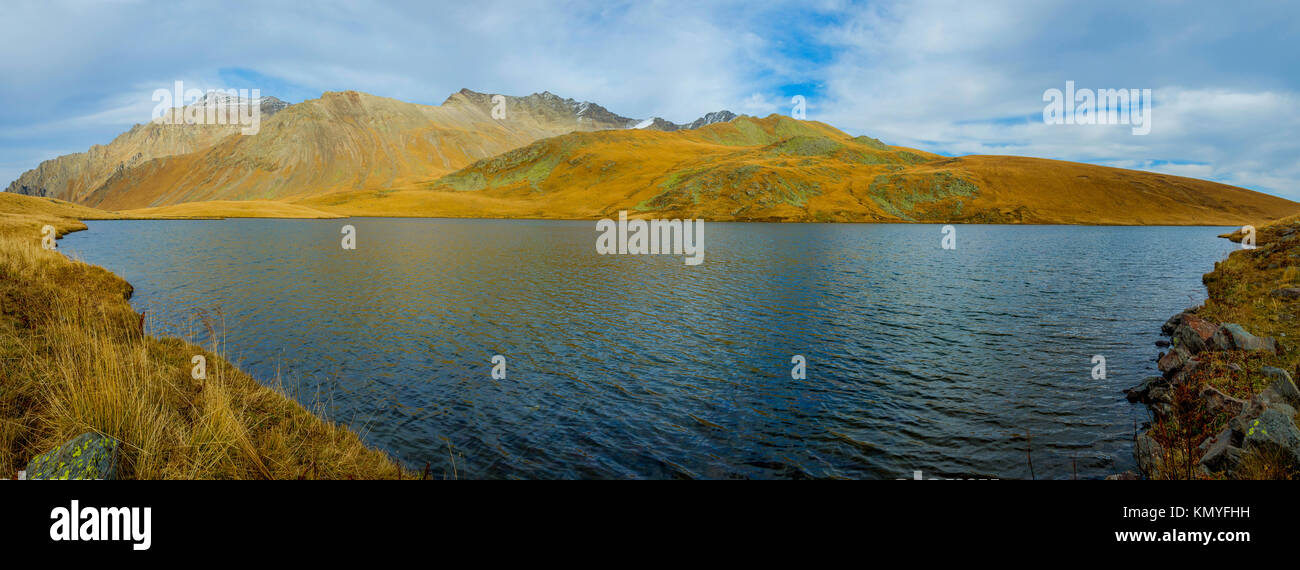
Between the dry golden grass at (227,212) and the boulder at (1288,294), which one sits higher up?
the dry golden grass at (227,212)

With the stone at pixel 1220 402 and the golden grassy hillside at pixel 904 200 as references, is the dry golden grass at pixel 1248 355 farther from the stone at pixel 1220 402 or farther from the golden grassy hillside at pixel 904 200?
the golden grassy hillside at pixel 904 200

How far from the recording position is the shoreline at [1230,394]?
27.1 feet

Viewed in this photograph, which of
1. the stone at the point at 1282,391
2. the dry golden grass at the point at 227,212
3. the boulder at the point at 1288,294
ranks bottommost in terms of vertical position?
the stone at the point at 1282,391

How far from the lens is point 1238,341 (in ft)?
50.3

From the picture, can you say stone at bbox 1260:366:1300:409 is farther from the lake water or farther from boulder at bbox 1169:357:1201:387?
boulder at bbox 1169:357:1201:387

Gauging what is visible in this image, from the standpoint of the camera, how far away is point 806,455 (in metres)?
12.2

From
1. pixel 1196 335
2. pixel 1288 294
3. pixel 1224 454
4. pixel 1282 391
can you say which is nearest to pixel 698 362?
pixel 1224 454

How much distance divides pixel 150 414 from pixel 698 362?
14722mm

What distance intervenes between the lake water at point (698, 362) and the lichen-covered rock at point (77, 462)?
547cm

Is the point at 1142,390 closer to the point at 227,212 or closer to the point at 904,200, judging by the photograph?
the point at 904,200

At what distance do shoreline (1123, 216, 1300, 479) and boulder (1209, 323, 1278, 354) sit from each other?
2 cm

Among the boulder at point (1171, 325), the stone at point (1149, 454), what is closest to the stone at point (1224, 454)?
the stone at point (1149, 454)
